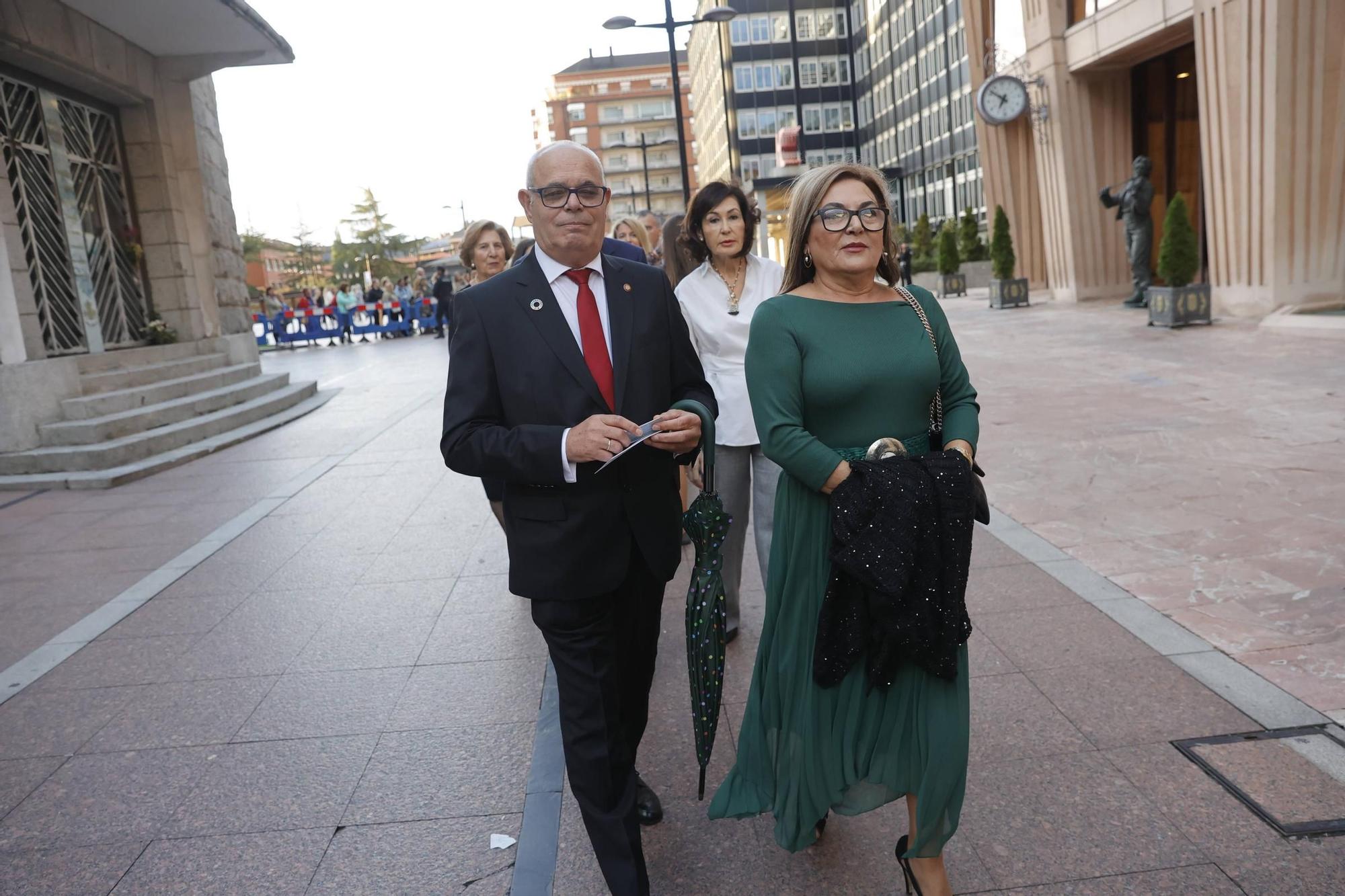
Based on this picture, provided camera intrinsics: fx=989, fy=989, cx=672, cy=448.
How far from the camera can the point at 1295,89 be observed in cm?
1355

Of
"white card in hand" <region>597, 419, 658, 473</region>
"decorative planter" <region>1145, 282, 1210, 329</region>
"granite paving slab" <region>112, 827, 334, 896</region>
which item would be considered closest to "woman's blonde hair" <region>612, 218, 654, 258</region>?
"white card in hand" <region>597, 419, 658, 473</region>

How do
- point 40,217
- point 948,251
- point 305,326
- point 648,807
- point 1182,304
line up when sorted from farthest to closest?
point 305,326, point 948,251, point 1182,304, point 40,217, point 648,807

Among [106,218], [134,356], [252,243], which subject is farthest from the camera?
[252,243]

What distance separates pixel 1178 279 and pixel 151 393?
548 inches

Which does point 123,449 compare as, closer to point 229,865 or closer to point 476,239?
point 476,239

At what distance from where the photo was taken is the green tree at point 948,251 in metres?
26.8

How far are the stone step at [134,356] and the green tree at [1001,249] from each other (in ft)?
54.4

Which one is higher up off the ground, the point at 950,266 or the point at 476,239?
the point at 476,239

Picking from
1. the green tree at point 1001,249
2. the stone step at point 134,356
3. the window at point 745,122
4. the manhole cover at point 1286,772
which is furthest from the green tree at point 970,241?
the window at point 745,122

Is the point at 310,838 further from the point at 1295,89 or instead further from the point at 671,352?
the point at 1295,89

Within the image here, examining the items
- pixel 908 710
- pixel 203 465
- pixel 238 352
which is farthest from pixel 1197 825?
pixel 238 352

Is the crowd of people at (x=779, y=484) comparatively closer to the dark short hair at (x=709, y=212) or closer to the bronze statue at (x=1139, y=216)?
the dark short hair at (x=709, y=212)

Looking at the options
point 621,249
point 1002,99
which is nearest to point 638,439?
point 621,249

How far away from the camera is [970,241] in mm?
28016
